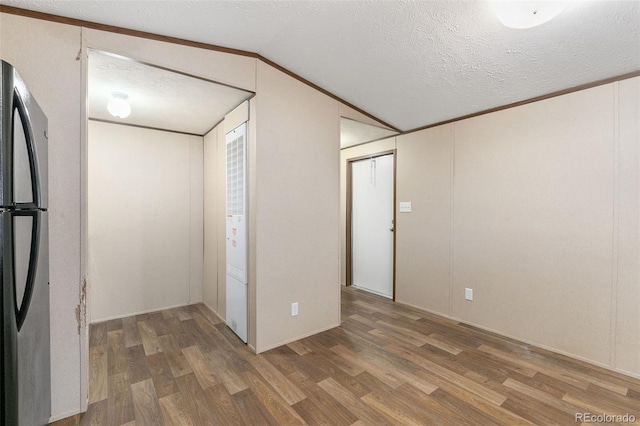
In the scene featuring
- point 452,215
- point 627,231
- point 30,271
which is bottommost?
point 30,271

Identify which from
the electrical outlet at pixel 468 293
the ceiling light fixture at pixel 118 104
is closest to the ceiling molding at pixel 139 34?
the ceiling light fixture at pixel 118 104

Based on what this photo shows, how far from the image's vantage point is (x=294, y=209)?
2.72m

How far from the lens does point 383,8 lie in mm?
1775

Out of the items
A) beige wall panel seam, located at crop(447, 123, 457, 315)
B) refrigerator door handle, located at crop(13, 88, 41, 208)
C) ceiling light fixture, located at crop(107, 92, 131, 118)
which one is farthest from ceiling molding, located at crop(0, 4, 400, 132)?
beige wall panel seam, located at crop(447, 123, 457, 315)

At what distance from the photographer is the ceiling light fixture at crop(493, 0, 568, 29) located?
1.50m

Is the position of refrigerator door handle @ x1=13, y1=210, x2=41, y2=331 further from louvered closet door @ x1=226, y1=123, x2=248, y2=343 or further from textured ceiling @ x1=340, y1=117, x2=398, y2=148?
textured ceiling @ x1=340, y1=117, x2=398, y2=148

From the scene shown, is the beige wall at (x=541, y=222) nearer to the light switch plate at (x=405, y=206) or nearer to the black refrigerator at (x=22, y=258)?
the light switch plate at (x=405, y=206)

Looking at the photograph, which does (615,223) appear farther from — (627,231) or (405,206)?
(405,206)

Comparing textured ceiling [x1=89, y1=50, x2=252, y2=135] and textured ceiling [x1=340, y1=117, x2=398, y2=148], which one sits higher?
textured ceiling [x1=340, y1=117, x2=398, y2=148]

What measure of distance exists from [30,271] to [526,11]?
9.16 feet

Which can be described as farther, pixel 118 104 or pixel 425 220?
pixel 425 220

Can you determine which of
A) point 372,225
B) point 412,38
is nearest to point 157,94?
point 412,38

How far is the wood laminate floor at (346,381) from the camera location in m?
1.74

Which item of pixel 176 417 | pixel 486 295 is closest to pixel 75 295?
pixel 176 417
